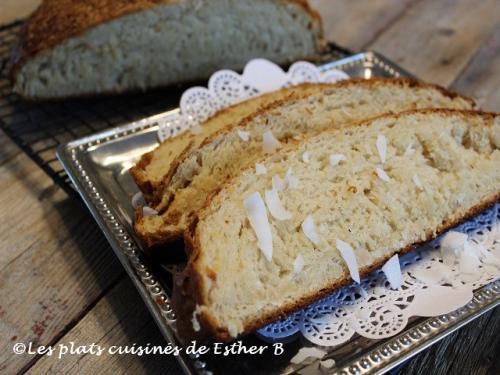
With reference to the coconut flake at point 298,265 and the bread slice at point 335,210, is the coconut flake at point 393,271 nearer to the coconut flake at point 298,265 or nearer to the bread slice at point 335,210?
the bread slice at point 335,210

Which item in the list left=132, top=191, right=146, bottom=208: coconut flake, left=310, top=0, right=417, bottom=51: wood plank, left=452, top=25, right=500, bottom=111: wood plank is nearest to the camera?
Answer: left=132, top=191, right=146, bottom=208: coconut flake

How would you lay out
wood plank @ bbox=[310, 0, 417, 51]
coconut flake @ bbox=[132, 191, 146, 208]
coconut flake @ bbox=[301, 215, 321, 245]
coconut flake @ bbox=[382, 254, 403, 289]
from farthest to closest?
wood plank @ bbox=[310, 0, 417, 51] < coconut flake @ bbox=[132, 191, 146, 208] < coconut flake @ bbox=[382, 254, 403, 289] < coconut flake @ bbox=[301, 215, 321, 245]

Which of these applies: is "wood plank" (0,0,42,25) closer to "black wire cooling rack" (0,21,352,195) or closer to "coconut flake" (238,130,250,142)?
"black wire cooling rack" (0,21,352,195)

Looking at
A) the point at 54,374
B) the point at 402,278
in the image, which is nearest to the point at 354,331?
the point at 402,278

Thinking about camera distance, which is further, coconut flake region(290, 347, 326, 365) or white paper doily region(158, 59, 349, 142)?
white paper doily region(158, 59, 349, 142)

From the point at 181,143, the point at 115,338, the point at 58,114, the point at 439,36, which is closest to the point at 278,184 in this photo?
the point at 181,143

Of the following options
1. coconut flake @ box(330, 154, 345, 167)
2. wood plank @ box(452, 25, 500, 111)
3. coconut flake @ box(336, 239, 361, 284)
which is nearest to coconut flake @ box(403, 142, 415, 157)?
coconut flake @ box(330, 154, 345, 167)

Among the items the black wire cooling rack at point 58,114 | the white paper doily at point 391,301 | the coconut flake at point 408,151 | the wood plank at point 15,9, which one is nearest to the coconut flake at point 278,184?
the white paper doily at point 391,301

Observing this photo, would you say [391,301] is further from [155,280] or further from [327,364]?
[155,280]

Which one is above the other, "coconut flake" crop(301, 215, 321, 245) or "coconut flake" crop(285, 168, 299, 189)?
"coconut flake" crop(285, 168, 299, 189)

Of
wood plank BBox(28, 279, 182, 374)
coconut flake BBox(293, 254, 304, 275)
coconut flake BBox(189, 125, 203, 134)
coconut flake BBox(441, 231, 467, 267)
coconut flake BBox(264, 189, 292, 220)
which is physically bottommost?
wood plank BBox(28, 279, 182, 374)
